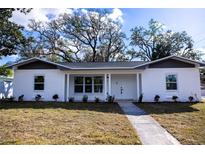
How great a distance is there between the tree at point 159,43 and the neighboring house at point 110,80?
57.8ft

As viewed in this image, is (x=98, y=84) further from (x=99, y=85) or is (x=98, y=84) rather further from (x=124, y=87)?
(x=124, y=87)

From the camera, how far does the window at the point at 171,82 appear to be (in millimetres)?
16672

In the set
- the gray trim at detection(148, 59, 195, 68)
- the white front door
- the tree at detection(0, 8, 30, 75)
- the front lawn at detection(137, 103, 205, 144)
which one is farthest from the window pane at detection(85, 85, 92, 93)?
the front lawn at detection(137, 103, 205, 144)

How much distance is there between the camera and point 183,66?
16.7 meters

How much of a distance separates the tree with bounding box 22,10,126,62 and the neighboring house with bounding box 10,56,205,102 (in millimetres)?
15070

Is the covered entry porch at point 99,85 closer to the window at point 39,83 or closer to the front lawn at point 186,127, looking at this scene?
the window at point 39,83

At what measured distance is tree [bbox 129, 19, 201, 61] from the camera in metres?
35.1

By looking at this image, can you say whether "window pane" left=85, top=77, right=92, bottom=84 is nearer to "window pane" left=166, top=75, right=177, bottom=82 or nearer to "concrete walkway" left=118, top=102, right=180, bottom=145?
"window pane" left=166, top=75, right=177, bottom=82

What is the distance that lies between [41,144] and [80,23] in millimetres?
28892

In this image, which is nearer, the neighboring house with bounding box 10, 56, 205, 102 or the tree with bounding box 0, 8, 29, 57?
the neighboring house with bounding box 10, 56, 205, 102

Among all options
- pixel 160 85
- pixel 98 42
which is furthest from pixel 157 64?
pixel 98 42

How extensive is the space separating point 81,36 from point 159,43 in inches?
480

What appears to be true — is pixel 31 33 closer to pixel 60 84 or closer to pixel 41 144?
pixel 60 84

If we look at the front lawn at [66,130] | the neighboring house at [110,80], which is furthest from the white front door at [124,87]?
the front lawn at [66,130]
